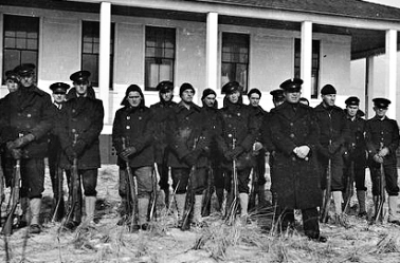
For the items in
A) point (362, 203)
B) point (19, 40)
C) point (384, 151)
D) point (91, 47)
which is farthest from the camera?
point (91, 47)

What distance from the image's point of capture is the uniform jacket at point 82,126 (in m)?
6.36

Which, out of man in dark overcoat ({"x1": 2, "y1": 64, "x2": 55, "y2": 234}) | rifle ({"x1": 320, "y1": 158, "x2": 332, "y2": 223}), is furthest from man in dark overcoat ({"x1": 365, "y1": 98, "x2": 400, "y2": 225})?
man in dark overcoat ({"x1": 2, "y1": 64, "x2": 55, "y2": 234})

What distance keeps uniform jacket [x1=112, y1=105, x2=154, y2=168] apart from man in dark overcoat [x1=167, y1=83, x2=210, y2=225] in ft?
1.34

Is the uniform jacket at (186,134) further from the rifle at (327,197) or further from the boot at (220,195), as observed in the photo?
the rifle at (327,197)

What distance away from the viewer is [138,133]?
6.49m

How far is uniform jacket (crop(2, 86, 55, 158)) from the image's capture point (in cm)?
622

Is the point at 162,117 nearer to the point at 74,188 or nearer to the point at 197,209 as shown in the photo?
the point at 197,209

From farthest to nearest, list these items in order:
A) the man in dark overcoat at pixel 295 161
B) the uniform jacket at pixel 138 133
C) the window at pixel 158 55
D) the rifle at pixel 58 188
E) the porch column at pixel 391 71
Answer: the porch column at pixel 391 71 → the window at pixel 158 55 → the rifle at pixel 58 188 → the uniform jacket at pixel 138 133 → the man in dark overcoat at pixel 295 161

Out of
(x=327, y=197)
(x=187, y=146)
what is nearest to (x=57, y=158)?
(x=187, y=146)

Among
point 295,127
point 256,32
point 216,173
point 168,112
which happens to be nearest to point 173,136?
point 168,112

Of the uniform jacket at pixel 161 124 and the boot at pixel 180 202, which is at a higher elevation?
the uniform jacket at pixel 161 124

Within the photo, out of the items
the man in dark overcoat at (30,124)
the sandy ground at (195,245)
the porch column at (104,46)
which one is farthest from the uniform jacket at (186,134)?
the porch column at (104,46)

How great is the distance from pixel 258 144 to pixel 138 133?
187cm

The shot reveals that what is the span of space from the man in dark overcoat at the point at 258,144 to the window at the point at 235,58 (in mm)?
7718
